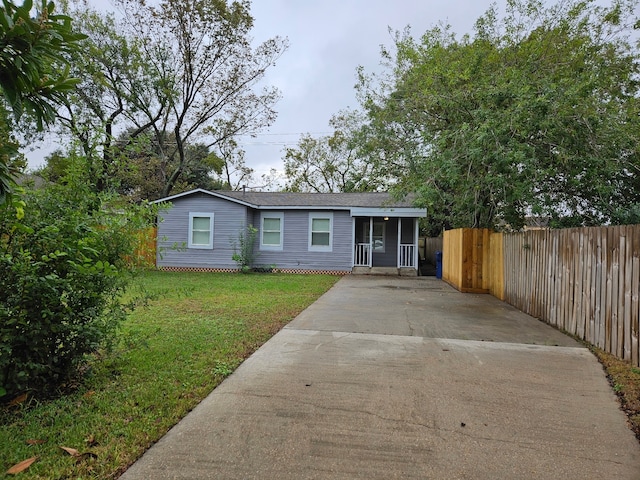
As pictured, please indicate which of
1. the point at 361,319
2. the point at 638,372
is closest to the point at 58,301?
the point at 361,319

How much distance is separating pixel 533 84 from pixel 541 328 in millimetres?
5798

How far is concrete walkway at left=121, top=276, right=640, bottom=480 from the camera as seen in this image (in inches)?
89.3

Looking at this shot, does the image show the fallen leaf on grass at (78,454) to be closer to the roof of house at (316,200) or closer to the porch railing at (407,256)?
the roof of house at (316,200)

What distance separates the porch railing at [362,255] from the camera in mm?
15523

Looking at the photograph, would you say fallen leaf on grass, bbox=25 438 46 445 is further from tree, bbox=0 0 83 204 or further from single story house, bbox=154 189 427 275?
single story house, bbox=154 189 427 275

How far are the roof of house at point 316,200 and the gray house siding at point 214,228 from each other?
341 millimetres

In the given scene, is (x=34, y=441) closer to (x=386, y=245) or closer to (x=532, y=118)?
(x=532, y=118)

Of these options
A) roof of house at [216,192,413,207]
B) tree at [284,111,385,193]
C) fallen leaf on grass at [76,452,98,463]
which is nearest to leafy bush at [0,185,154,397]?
fallen leaf on grass at [76,452,98,463]

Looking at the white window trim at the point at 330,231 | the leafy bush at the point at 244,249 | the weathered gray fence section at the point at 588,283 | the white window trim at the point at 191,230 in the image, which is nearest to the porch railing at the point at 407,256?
the white window trim at the point at 330,231

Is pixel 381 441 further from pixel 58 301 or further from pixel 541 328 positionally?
pixel 541 328

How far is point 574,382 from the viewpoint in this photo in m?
3.64

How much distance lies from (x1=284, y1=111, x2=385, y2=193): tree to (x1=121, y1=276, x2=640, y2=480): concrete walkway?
23489mm

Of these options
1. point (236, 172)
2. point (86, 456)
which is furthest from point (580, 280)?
point (236, 172)

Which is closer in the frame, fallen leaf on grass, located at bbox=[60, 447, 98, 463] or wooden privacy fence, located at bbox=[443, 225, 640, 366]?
fallen leaf on grass, located at bbox=[60, 447, 98, 463]
